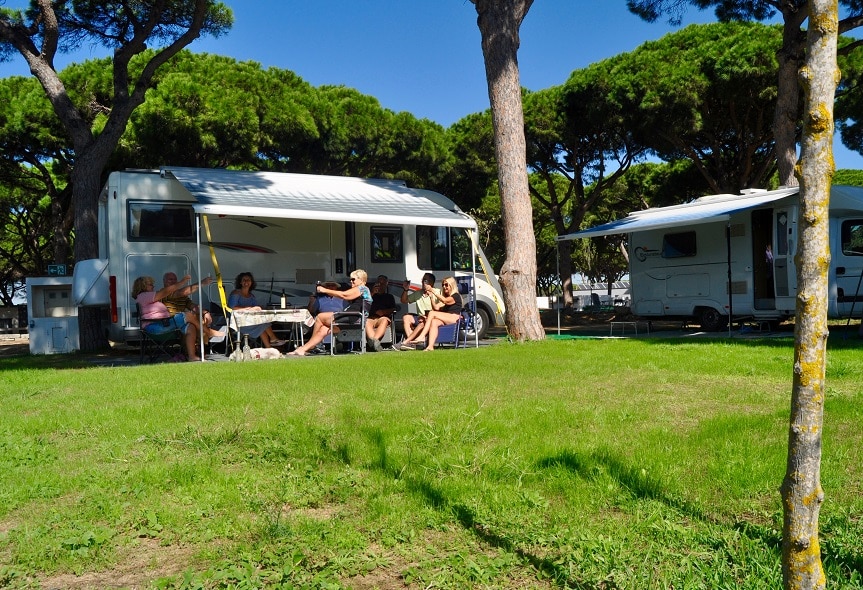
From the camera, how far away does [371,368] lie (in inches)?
301

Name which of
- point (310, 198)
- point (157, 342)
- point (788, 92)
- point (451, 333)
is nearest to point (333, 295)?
point (310, 198)

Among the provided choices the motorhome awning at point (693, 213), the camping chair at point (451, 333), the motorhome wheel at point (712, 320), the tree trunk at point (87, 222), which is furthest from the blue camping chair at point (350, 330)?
the motorhome wheel at point (712, 320)

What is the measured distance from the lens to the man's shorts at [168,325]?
31.6ft

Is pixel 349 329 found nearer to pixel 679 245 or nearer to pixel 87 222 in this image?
pixel 87 222

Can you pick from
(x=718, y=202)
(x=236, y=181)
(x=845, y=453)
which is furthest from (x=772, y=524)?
(x=718, y=202)

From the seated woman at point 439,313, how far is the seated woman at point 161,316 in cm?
294

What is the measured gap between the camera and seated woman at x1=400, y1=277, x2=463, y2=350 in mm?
10812

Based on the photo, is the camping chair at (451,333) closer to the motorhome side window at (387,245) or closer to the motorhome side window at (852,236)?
the motorhome side window at (387,245)

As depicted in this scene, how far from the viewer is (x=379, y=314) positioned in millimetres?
11188

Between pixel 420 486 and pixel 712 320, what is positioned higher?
pixel 712 320

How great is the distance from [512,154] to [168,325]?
18.2ft

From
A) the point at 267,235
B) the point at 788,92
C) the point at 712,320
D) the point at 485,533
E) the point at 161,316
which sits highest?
the point at 788,92

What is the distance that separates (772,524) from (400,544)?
4.59 feet

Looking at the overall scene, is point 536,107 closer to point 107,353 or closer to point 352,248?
point 352,248
